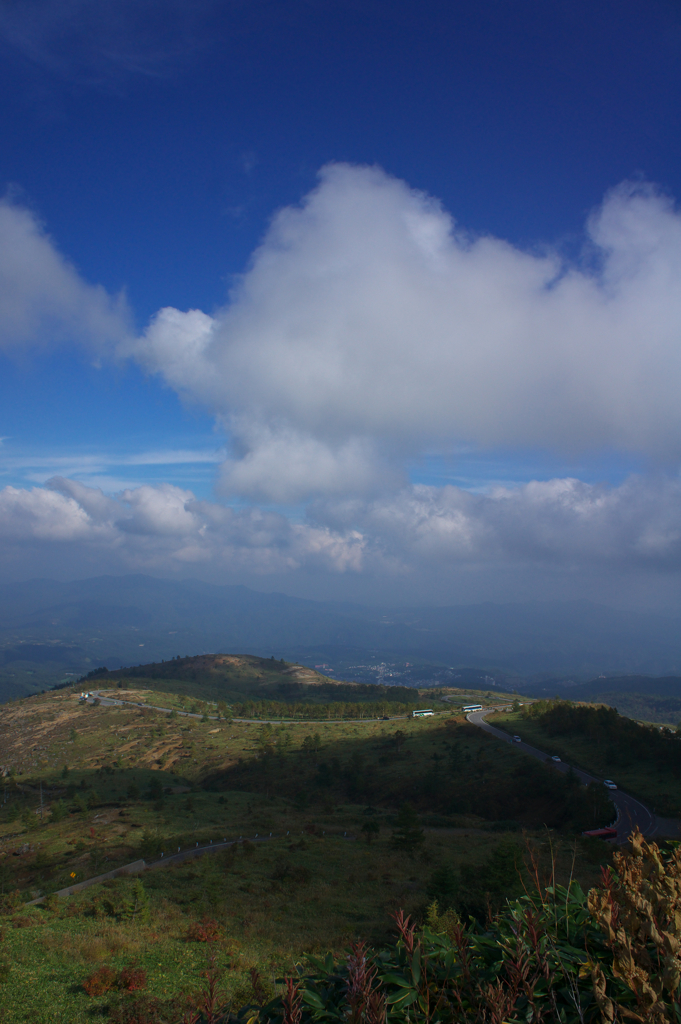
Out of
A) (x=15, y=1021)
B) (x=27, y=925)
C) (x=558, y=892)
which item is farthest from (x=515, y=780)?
(x=558, y=892)

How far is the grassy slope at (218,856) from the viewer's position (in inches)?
611

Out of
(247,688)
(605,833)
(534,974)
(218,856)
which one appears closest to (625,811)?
(605,833)

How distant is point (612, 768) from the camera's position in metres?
61.5

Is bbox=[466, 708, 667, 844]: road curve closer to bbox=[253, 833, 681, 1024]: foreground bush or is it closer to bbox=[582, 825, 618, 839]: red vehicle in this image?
bbox=[582, 825, 618, 839]: red vehicle

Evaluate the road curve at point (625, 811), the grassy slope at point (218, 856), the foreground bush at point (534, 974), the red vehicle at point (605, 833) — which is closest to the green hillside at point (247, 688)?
the grassy slope at point (218, 856)

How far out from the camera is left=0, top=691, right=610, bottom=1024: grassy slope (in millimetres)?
A: 15523

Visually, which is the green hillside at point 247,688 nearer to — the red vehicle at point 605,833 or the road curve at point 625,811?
the road curve at point 625,811

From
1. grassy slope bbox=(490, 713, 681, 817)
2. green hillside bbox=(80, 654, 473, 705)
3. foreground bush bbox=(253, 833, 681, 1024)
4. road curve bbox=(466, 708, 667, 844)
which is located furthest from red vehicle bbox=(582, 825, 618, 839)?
green hillside bbox=(80, 654, 473, 705)

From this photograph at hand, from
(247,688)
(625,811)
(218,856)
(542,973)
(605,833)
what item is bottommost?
(247,688)

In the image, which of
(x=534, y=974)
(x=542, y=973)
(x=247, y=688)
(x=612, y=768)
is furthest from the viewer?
(x=247, y=688)

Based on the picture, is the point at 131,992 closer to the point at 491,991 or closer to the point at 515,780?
the point at 491,991

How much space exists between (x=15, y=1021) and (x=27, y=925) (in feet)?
32.6

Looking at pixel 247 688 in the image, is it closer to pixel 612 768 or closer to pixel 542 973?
pixel 612 768

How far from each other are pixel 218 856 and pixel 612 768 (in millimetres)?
53677
